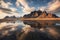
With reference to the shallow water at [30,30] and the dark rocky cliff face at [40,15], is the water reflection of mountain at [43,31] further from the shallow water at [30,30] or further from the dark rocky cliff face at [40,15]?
the dark rocky cliff face at [40,15]

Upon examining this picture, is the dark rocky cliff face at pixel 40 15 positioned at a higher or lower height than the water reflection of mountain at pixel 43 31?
higher

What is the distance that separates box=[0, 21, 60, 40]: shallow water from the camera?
149 inches

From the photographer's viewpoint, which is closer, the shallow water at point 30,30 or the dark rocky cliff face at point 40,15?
the shallow water at point 30,30

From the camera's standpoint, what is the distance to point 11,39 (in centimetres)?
374

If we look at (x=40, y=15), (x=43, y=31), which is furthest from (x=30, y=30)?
(x=40, y=15)

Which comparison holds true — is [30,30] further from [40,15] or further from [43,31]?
[40,15]

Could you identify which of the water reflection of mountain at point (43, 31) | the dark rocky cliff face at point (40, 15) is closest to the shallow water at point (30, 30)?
the water reflection of mountain at point (43, 31)

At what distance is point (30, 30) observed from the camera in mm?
4004

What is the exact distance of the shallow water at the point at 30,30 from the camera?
379 centimetres

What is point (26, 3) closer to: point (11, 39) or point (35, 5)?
point (35, 5)

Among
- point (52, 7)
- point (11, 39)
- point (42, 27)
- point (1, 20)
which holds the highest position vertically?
point (52, 7)

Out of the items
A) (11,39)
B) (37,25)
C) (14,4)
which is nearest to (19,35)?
(11,39)

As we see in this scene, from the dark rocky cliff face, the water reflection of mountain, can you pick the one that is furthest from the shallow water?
the dark rocky cliff face

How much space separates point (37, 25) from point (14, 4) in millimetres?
1197
